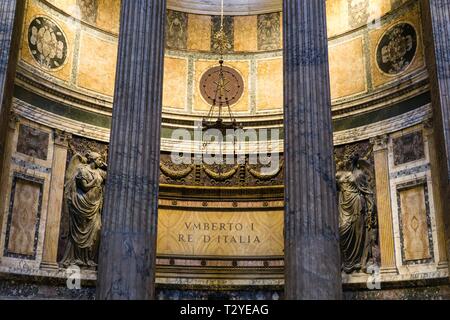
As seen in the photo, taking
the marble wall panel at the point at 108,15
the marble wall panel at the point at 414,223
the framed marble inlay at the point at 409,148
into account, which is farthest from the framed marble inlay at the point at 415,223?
the marble wall panel at the point at 108,15

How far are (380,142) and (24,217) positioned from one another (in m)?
8.94

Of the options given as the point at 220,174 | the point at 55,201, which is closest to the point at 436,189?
the point at 220,174

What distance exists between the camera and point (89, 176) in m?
15.2

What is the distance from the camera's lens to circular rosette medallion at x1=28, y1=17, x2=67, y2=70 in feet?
48.8

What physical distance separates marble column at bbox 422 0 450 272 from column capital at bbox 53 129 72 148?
29.3 feet

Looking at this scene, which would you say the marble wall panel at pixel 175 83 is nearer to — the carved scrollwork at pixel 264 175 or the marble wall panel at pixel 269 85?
the marble wall panel at pixel 269 85

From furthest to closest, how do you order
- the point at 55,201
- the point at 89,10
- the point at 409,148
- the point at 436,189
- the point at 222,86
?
the point at 222,86, the point at 89,10, the point at 55,201, the point at 409,148, the point at 436,189

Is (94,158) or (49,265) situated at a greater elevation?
(94,158)

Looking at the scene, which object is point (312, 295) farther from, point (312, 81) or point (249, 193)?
point (249, 193)

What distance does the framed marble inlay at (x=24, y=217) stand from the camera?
13.4m

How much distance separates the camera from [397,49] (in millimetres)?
15227

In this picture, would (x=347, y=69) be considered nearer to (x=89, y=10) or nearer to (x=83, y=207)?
(x=89, y=10)

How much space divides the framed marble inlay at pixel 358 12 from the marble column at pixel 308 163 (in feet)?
15.3

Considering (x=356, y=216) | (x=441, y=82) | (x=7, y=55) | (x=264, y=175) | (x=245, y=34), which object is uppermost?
(x=245, y=34)
